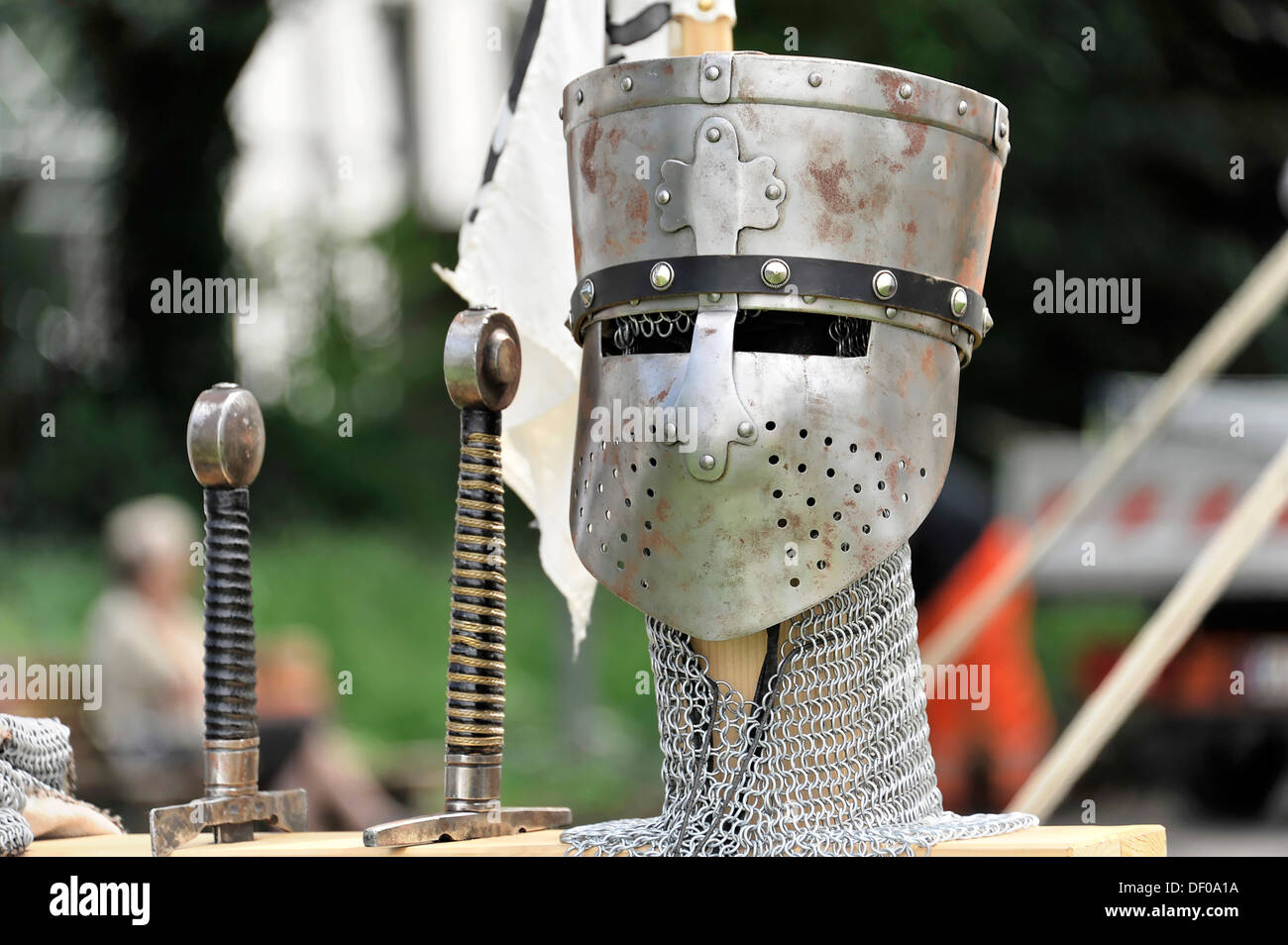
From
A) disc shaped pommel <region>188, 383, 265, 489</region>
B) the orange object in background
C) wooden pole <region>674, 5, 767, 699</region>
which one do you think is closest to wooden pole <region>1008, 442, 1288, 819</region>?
wooden pole <region>674, 5, 767, 699</region>

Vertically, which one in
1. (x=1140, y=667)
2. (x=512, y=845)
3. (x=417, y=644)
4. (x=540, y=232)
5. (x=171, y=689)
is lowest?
(x=512, y=845)

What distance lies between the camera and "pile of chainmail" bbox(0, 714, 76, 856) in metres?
3.12

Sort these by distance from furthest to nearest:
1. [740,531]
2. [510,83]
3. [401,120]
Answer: [401,120] → [510,83] → [740,531]

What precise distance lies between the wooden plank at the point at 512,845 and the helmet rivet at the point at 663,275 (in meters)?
0.95

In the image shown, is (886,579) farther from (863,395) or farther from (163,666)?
(163,666)

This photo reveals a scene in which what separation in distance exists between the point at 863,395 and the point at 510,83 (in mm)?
1467

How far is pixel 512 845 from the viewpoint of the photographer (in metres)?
2.92

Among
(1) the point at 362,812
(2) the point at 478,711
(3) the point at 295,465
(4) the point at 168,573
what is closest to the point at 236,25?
(3) the point at 295,465

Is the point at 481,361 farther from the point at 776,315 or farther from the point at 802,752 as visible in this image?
the point at 802,752

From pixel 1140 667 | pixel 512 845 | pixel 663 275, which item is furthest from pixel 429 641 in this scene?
pixel 663 275

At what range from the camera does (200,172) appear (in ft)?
38.7

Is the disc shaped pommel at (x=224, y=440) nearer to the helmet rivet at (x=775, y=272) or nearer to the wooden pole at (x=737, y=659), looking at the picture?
the wooden pole at (x=737, y=659)

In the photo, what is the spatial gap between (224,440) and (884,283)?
4.16 ft

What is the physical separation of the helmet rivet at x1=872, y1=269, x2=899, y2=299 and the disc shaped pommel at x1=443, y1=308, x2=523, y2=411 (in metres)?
0.68
